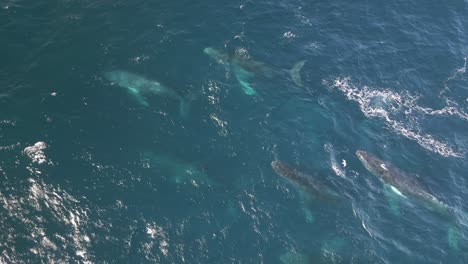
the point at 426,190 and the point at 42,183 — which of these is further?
the point at 426,190

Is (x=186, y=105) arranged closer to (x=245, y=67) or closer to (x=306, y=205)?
(x=245, y=67)

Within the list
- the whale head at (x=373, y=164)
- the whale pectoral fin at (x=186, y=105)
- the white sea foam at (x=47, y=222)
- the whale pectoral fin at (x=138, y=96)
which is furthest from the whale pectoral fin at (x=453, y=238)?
the whale pectoral fin at (x=138, y=96)

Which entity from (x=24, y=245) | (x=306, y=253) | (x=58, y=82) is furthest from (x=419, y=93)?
(x=24, y=245)

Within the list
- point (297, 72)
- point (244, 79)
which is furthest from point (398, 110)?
point (244, 79)

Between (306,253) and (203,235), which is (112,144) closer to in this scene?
(203,235)

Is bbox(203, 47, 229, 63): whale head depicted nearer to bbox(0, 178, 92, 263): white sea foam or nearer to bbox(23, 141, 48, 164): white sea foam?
bbox(23, 141, 48, 164): white sea foam
